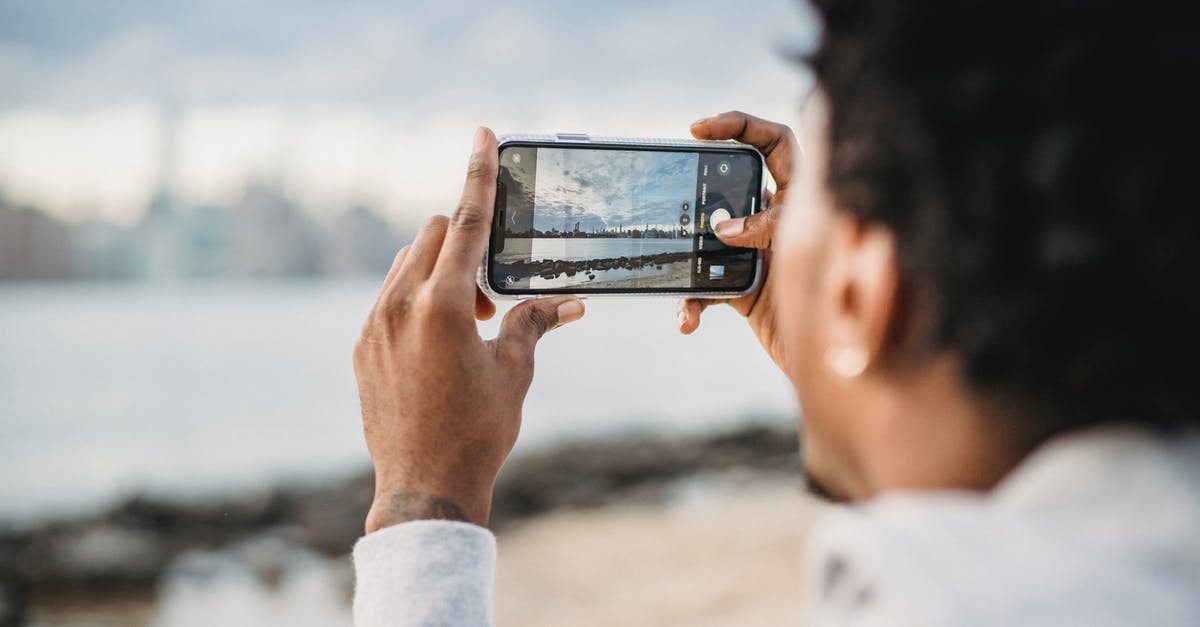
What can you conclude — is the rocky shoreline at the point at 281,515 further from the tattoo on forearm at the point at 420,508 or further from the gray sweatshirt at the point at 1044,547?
the gray sweatshirt at the point at 1044,547

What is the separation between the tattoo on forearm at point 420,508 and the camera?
1157 millimetres

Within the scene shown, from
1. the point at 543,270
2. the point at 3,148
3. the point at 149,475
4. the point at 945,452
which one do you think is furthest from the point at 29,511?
the point at 3,148

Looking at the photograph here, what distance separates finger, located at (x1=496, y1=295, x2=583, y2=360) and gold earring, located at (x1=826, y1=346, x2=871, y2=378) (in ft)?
2.10

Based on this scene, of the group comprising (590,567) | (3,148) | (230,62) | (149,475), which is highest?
(230,62)

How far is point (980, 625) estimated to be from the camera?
0.62m

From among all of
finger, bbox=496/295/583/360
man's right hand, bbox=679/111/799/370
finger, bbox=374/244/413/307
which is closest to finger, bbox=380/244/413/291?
finger, bbox=374/244/413/307

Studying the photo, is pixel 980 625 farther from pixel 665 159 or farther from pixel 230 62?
pixel 230 62

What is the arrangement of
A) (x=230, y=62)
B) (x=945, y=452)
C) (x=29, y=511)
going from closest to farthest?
(x=945, y=452) < (x=29, y=511) < (x=230, y=62)

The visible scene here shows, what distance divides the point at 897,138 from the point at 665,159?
1.02 m

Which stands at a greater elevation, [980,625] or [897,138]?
[897,138]

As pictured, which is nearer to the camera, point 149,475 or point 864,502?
point 864,502

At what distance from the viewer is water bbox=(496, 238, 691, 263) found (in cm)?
166

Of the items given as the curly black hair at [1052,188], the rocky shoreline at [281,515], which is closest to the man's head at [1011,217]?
the curly black hair at [1052,188]

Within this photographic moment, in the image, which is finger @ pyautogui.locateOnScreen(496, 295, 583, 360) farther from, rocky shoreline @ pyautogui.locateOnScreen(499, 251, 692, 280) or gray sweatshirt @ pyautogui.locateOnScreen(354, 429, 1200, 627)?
gray sweatshirt @ pyautogui.locateOnScreen(354, 429, 1200, 627)
